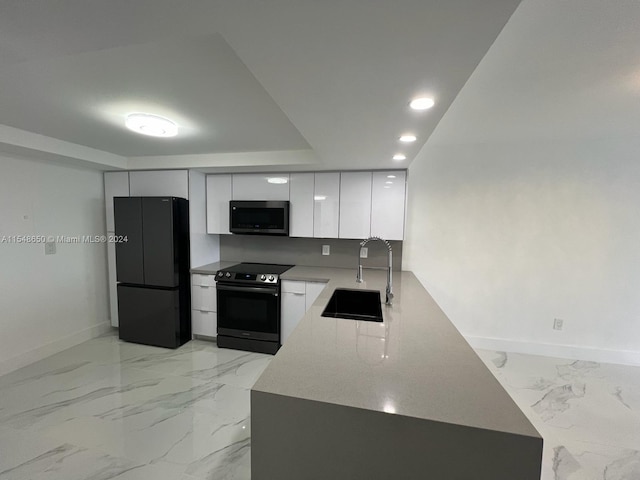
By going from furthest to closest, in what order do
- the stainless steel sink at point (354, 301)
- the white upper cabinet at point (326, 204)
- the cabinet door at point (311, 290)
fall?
the white upper cabinet at point (326, 204)
the cabinet door at point (311, 290)
the stainless steel sink at point (354, 301)

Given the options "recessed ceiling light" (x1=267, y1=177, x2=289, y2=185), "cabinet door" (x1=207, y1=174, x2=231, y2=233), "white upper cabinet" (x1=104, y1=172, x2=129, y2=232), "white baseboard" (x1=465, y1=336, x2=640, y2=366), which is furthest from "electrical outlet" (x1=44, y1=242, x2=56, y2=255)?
"white baseboard" (x1=465, y1=336, x2=640, y2=366)

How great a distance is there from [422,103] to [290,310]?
2.38 metres

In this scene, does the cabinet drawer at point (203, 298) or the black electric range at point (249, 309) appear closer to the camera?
the black electric range at point (249, 309)

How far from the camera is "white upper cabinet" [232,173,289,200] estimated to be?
320 cm

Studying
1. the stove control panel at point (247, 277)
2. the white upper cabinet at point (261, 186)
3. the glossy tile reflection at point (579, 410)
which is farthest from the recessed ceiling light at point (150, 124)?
the glossy tile reflection at point (579, 410)

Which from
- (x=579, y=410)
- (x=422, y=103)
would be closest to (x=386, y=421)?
(x=422, y=103)

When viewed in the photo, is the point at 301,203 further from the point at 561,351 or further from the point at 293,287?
the point at 561,351

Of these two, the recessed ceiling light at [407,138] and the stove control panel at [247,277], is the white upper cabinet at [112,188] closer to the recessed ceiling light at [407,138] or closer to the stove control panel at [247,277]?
the stove control panel at [247,277]

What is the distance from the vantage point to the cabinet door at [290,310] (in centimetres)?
294

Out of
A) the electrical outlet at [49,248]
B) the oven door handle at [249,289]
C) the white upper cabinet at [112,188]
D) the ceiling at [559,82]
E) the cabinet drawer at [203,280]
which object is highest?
the ceiling at [559,82]

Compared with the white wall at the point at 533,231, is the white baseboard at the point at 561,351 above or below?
below

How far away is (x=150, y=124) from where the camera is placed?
1.89 metres

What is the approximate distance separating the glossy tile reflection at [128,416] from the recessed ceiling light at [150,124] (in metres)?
2.18

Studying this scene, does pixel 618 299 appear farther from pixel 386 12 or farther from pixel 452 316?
pixel 386 12
